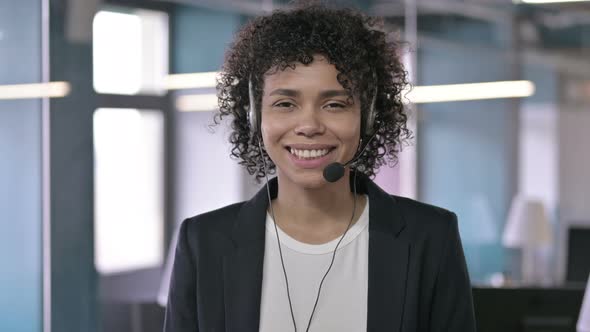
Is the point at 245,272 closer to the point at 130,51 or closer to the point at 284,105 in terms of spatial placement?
the point at 284,105

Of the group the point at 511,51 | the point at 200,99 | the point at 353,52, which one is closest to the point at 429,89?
the point at 511,51

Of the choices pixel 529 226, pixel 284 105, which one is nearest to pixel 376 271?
pixel 284 105

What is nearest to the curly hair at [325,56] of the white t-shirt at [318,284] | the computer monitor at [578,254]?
the white t-shirt at [318,284]

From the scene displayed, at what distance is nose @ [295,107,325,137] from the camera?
1657 mm

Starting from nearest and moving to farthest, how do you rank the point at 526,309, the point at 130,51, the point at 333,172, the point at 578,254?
the point at 333,172
the point at 526,309
the point at 130,51
the point at 578,254

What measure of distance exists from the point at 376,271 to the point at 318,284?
112mm

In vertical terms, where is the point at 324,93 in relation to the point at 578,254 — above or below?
above

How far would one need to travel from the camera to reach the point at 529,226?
6883mm

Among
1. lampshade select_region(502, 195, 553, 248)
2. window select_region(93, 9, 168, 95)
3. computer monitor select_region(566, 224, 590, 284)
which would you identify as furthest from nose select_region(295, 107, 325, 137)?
lampshade select_region(502, 195, 553, 248)

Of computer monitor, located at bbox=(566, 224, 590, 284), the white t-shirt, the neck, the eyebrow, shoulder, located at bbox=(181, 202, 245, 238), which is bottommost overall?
computer monitor, located at bbox=(566, 224, 590, 284)

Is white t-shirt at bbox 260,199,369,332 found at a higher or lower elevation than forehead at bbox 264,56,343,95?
lower

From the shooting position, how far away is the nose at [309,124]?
1.66 metres

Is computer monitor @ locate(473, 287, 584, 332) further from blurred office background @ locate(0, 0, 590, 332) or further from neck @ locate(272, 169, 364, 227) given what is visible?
neck @ locate(272, 169, 364, 227)

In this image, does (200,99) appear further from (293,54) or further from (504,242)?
(293,54)
